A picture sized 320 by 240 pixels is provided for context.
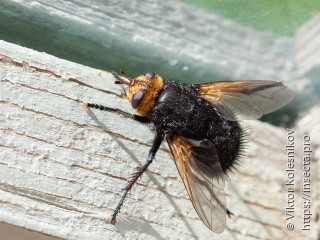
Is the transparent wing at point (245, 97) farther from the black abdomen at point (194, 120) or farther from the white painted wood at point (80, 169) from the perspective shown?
the white painted wood at point (80, 169)

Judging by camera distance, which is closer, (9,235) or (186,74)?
(9,235)

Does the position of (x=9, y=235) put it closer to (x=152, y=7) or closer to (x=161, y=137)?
(x=161, y=137)

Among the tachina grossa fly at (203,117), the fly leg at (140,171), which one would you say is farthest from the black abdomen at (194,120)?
the fly leg at (140,171)

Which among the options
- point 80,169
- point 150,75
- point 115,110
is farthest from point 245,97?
point 80,169

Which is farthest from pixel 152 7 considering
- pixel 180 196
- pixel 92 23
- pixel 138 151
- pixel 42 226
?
pixel 42 226

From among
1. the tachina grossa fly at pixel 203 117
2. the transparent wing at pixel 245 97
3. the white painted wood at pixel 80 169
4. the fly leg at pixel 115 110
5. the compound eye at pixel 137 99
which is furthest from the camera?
the transparent wing at pixel 245 97

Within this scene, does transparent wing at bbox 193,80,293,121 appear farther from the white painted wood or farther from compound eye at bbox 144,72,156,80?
the white painted wood
